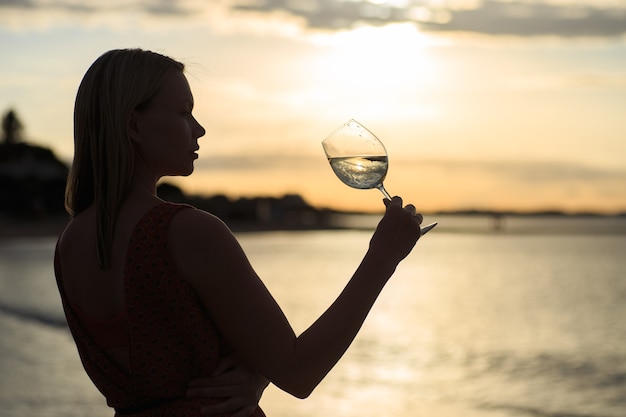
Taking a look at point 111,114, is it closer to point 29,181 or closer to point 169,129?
point 169,129

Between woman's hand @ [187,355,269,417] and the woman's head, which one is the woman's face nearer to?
the woman's head

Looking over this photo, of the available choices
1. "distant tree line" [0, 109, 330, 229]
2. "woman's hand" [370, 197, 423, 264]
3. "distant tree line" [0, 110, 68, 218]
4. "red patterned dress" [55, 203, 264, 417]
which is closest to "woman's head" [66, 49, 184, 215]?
"red patterned dress" [55, 203, 264, 417]

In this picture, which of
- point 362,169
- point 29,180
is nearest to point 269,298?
point 362,169

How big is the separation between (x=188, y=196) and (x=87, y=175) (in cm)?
9563

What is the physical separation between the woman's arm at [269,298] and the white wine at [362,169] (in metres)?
0.43

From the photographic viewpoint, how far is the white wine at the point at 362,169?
7.52 feet

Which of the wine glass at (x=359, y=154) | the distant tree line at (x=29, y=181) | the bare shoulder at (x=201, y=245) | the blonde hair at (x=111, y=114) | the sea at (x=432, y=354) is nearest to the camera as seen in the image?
the bare shoulder at (x=201, y=245)

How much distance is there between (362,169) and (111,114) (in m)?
0.69

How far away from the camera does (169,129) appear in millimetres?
1868

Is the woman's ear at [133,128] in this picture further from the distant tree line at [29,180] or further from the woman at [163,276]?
the distant tree line at [29,180]

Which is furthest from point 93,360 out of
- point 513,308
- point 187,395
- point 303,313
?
point 513,308

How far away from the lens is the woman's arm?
68.7 inches

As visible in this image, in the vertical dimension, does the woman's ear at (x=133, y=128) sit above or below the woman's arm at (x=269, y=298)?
above

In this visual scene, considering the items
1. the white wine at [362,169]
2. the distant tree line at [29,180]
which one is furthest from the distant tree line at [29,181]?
the white wine at [362,169]
